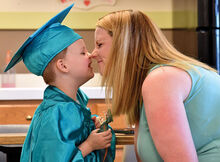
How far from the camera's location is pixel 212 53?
8.41ft

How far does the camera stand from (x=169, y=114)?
3.14ft

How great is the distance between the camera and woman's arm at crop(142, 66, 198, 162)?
95 centimetres

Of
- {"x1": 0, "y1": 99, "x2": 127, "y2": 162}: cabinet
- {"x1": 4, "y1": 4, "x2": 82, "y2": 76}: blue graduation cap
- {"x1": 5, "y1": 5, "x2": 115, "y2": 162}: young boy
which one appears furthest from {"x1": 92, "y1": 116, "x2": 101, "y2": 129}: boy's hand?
{"x1": 0, "y1": 99, "x2": 127, "y2": 162}: cabinet

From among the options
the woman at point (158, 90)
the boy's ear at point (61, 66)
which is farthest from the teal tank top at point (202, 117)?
the boy's ear at point (61, 66)

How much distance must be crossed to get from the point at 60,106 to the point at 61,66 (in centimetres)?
21

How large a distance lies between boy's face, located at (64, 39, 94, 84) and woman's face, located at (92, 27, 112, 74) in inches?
5.0

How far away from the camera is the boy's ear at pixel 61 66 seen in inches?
54.7

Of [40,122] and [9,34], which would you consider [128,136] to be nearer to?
[40,122]

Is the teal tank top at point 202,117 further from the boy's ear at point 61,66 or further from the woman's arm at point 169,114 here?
the boy's ear at point 61,66

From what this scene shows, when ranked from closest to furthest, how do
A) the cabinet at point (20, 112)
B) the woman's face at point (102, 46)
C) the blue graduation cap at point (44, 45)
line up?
1. the woman's face at point (102, 46)
2. the blue graduation cap at point (44, 45)
3. the cabinet at point (20, 112)

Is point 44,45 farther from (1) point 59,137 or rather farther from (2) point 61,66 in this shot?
(1) point 59,137

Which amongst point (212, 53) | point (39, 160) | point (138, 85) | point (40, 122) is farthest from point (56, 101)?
point (212, 53)

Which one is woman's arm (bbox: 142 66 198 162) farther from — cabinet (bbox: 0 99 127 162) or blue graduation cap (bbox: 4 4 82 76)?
cabinet (bbox: 0 99 127 162)

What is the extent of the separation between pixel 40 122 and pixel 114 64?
1.11ft
